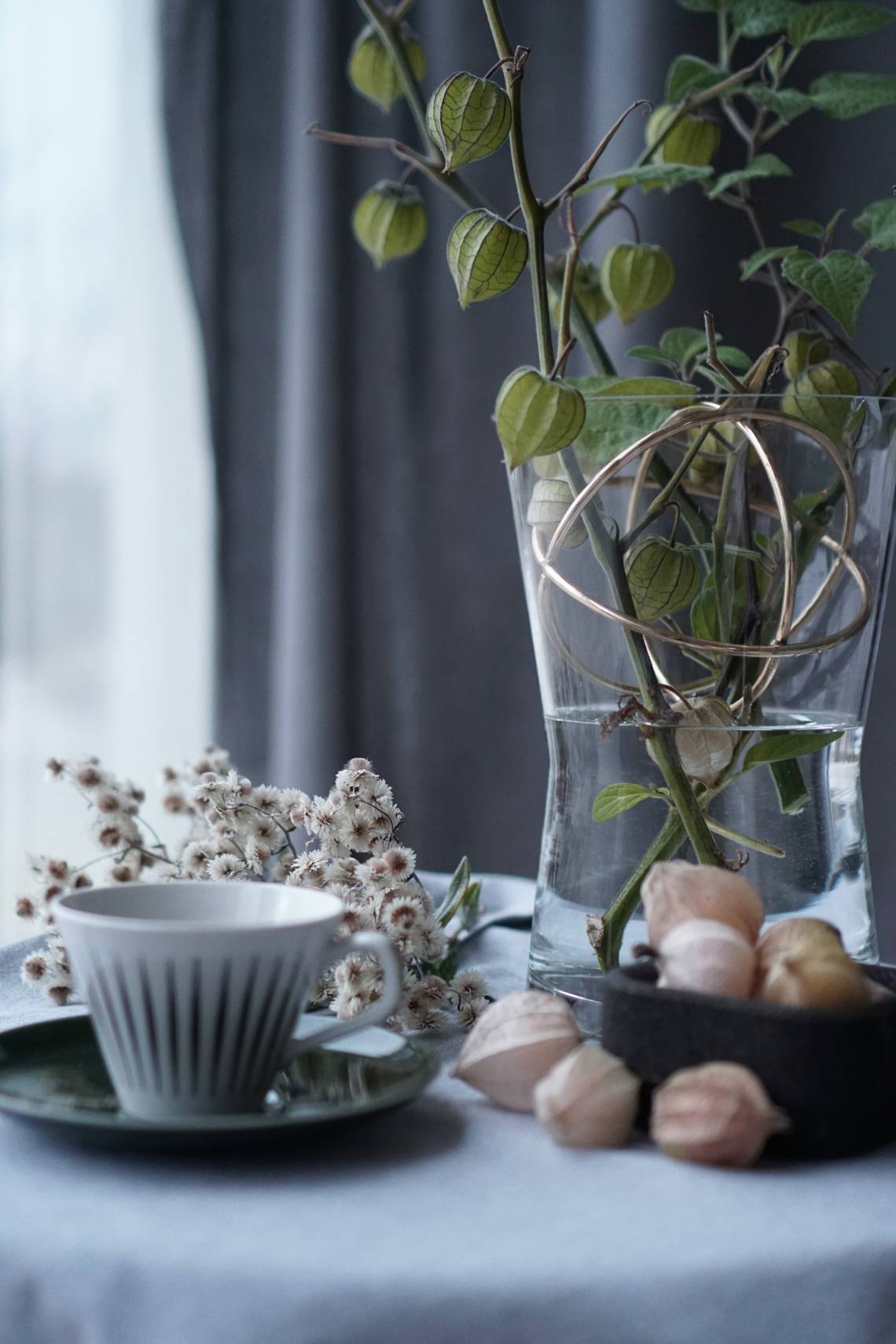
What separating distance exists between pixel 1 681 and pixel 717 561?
4.07ft

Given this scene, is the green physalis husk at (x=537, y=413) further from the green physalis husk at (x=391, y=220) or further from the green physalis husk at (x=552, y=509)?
the green physalis husk at (x=391, y=220)

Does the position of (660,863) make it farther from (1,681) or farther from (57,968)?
(1,681)

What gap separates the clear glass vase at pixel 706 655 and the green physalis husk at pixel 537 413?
25mm

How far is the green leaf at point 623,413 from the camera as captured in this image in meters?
0.53

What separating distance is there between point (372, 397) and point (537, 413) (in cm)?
109

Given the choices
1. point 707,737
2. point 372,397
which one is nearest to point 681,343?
point 707,737

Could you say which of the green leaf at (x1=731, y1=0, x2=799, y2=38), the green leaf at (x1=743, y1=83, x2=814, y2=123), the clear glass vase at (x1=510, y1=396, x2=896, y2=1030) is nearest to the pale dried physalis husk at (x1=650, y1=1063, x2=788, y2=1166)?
the clear glass vase at (x1=510, y1=396, x2=896, y2=1030)

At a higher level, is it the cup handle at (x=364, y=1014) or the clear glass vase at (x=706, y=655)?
the clear glass vase at (x=706, y=655)

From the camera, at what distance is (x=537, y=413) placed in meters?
0.49

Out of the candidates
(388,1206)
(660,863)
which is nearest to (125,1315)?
(388,1206)

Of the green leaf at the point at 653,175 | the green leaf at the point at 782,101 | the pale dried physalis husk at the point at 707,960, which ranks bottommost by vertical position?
the pale dried physalis husk at the point at 707,960

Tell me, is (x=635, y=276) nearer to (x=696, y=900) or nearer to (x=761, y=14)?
(x=761, y=14)

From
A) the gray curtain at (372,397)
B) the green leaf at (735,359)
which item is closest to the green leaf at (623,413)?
the green leaf at (735,359)

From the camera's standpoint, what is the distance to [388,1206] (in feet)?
1.18
